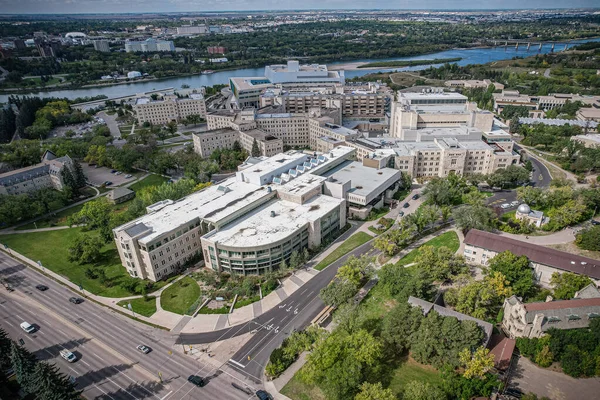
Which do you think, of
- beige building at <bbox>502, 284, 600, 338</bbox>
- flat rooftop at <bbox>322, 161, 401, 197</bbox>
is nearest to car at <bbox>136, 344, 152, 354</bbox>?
beige building at <bbox>502, 284, 600, 338</bbox>

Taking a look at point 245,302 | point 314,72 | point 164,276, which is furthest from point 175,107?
point 245,302

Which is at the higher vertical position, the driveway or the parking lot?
the parking lot

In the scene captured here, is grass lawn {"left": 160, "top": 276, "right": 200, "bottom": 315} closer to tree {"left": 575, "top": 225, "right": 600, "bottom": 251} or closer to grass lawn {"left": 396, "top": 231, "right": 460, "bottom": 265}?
grass lawn {"left": 396, "top": 231, "right": 460, "bottom": 265}

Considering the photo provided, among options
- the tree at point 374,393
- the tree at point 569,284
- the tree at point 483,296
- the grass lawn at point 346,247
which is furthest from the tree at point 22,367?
the tree at point 569,284

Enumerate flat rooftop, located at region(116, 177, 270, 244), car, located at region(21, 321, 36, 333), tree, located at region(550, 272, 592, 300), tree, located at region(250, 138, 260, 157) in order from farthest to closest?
tree, located at region(250, 138, 260, 157)
flat rooftop, located at region(116, 177, 270, 244)
car, located at region(21, 321, 36, 333)
tree, located at region(550, 272, 592, 300)

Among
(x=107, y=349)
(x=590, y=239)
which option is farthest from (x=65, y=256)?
(x=590, y=239)
